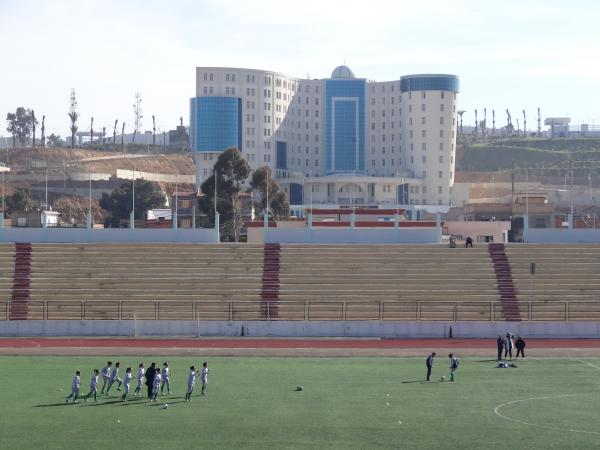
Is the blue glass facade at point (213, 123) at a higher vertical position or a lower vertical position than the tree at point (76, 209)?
higher

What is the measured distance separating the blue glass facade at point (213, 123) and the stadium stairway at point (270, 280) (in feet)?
300

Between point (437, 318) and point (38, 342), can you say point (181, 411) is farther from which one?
point (437, 318)

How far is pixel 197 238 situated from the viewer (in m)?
72.6

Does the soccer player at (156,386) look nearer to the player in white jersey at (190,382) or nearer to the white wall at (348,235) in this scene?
the player in white jersey at (190,382)

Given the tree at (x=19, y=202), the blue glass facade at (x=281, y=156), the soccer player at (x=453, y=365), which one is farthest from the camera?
the blue glass facade at (x=281, y=156)

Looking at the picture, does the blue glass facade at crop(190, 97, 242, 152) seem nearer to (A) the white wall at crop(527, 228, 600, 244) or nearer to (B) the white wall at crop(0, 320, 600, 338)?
(A) the white wall at crop(527, 228, 600, 244)

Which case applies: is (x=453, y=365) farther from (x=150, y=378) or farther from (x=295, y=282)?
(x=295, y=282)

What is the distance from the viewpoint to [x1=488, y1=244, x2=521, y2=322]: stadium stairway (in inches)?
2360

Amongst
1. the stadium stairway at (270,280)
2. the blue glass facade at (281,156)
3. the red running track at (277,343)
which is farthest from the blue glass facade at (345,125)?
the red running track at (277,343)

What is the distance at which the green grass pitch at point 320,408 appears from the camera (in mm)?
31578

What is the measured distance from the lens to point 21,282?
63156mm

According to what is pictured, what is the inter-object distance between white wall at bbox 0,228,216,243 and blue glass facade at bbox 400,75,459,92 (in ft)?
302

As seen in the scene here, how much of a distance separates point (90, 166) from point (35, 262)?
386ft

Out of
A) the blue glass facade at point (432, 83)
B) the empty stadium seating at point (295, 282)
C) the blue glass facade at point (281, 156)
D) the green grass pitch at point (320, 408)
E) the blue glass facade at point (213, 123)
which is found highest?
the blue glass facade at point (432, 83)
